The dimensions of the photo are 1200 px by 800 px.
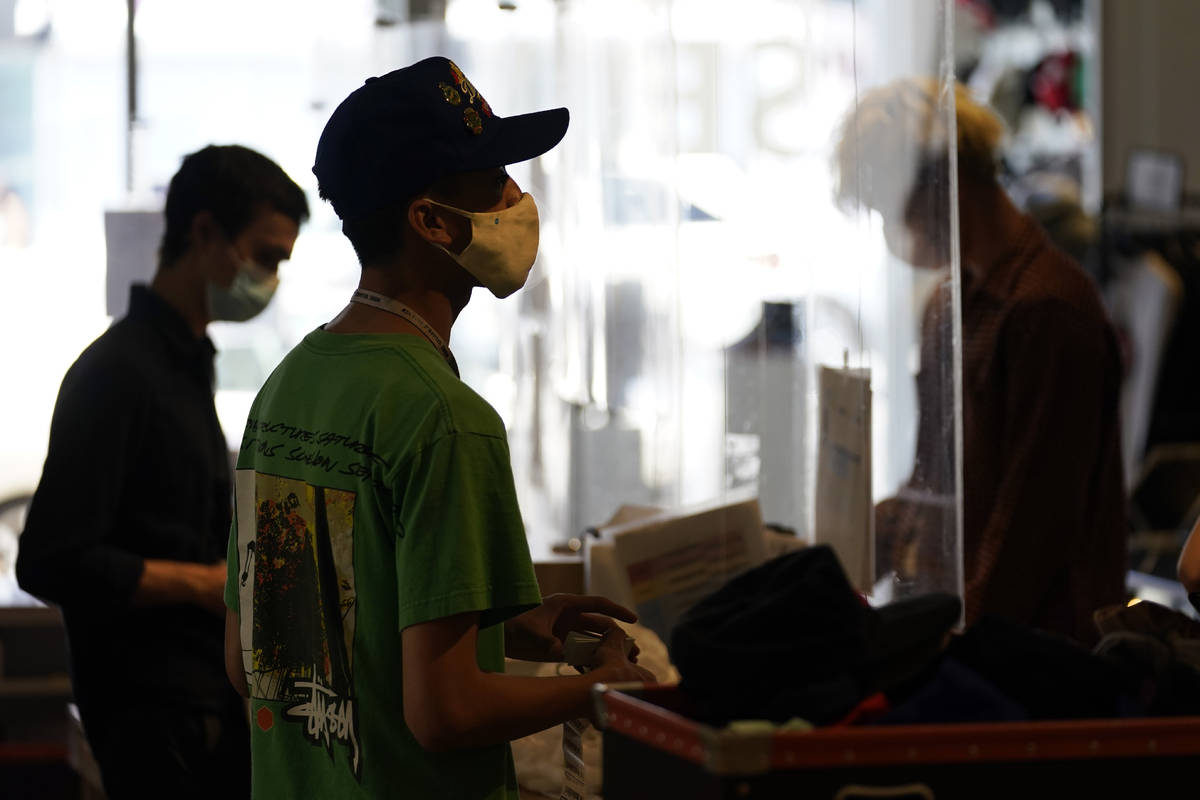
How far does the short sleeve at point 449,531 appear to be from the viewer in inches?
41.8

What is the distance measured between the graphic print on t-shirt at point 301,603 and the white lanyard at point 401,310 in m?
0.16

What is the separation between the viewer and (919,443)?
198 centimetres

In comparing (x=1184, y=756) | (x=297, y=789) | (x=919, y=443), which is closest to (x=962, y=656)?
(x=1184, y=756)

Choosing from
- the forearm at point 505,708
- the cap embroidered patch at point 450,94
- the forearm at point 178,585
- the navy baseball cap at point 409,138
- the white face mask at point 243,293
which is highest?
the cap embroidered patch at point 450,94

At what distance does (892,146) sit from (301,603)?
1.11 m

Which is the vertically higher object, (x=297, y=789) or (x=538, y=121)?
(x=538, y=121)

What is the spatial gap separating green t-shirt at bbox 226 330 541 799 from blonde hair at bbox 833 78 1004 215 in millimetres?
934

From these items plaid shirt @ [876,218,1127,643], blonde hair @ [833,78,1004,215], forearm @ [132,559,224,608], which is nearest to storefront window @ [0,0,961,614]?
blonde hair @ [833,78,1004,215]

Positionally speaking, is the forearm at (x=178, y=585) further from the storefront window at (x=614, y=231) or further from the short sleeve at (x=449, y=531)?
the short sleeve at (x=449, y=531)

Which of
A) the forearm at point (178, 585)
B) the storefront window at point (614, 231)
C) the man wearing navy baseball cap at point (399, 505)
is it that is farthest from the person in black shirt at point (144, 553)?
the storefront window at point (614, 231)

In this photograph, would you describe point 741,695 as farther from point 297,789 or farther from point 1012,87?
point 1012,87

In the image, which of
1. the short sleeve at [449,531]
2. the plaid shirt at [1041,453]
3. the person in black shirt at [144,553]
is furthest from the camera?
the plaid shirt at [1041,453]

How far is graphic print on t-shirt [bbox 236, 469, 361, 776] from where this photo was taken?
3.76ft

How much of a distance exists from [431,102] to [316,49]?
2.76m
